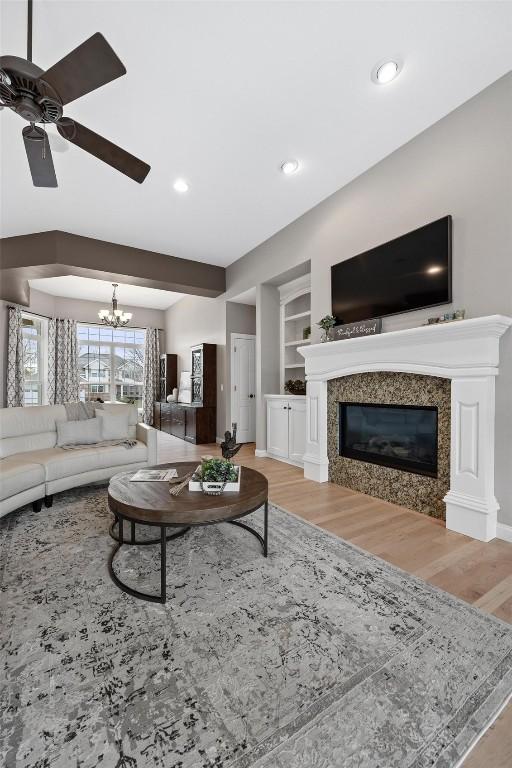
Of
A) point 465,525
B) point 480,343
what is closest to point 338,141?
point 480,343

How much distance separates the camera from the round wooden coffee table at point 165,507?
5.71 ft

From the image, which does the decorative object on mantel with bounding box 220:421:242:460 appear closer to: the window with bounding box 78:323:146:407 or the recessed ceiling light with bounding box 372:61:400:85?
the recessed ceiling light with bounding box 372:61:400:85

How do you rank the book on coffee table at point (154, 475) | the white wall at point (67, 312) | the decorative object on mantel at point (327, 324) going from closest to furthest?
the book on coffee table at point (154, 475) < the decorative object on mantel at point (327, 324) < the white wall at point (67, 312)

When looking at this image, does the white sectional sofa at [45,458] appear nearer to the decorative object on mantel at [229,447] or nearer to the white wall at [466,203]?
the decorative object on mantel at [229,447]

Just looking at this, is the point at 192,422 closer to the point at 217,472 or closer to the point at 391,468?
the point at 391,468

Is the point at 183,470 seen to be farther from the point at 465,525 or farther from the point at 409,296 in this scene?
the point at 409,296

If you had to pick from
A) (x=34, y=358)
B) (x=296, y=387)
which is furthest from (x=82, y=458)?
(x=34, y=358)

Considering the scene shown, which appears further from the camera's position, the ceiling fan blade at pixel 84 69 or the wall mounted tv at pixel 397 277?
the wall mounted tv at pixel 397 277

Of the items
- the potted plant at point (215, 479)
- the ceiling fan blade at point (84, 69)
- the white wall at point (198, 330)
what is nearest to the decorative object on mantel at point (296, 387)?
the white wall at point (198, 330)

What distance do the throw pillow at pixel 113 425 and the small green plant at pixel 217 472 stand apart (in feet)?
6.85

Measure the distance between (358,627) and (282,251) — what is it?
4369 mm

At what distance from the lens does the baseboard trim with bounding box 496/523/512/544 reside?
93.6 inches

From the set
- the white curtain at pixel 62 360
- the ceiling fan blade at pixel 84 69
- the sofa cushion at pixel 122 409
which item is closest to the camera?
the ceiling fan blade at pixel 84 69

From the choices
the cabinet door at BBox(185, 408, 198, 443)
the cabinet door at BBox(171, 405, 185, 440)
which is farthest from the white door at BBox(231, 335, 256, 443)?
the cabinet door at BBox(171, 405, 185, 440)
